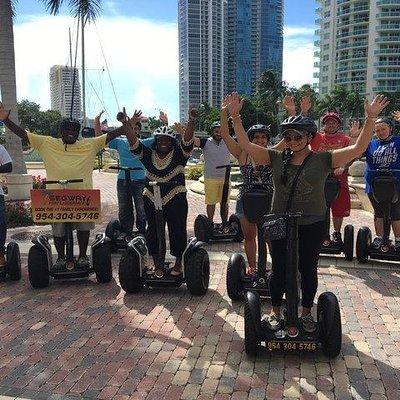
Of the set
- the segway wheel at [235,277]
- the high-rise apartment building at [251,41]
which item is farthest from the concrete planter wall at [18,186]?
the high-rise apartment building at [251,41]

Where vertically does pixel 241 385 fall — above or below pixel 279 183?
below

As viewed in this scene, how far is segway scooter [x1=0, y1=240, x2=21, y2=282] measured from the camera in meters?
5.97

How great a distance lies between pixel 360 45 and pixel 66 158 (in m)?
99.7

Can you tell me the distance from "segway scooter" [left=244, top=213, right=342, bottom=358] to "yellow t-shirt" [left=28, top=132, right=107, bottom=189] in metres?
2.85

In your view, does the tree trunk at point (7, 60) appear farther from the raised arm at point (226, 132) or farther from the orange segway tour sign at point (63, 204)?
the raised arm at point (226, 132)

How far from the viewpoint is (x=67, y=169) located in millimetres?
5719

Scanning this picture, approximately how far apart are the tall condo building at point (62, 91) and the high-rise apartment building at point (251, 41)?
37.8 m

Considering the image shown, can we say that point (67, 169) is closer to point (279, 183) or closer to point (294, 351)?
point (279, 183)

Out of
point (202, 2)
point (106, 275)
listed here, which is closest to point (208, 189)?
point (106, 275)

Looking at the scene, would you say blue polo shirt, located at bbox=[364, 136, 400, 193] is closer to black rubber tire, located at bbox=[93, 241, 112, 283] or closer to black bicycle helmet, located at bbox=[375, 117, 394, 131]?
black bicycle helmet, located at bbox=[375, 117, 394, 131]

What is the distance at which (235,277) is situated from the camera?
505 centimetres

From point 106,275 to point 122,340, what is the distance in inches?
65.7

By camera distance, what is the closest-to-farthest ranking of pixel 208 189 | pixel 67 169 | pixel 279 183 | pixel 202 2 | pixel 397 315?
pixel 279 183 < pixel 397 315 < pixel 67 169 < pixel 208 189 < pixel 202 2

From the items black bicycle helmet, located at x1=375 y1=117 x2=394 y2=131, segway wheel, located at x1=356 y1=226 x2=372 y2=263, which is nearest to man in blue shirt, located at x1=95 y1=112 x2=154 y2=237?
segway wheel, located at x1=356 y1=226 x2=372 y2=263
